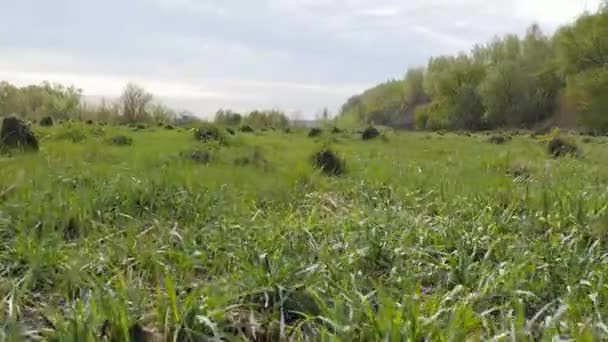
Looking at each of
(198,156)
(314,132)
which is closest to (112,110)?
(314,132)

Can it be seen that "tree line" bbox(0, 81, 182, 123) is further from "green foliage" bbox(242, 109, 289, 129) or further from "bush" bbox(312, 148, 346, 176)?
"bush" bbox(312, 148, 346, 176)

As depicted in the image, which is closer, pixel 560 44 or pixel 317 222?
pixel 317 222

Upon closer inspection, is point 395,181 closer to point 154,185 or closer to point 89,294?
point 154,185

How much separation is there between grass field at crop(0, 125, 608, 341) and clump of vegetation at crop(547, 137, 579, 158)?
6422mm

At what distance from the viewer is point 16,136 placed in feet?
23.2

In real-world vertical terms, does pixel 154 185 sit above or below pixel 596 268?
above

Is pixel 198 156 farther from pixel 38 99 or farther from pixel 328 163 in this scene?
pixel 38 99

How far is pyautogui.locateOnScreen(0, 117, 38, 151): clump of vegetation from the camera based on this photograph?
6.92 m

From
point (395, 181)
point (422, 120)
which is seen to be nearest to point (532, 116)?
point (422, 120)

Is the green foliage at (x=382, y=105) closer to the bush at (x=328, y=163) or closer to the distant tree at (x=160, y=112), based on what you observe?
the distant tree at (x=160, y=112)

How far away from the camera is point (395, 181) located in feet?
18.6

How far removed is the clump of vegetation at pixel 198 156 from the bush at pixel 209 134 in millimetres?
3757

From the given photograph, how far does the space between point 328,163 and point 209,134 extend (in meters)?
6.06

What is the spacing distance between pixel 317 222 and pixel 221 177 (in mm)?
1943
